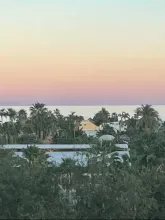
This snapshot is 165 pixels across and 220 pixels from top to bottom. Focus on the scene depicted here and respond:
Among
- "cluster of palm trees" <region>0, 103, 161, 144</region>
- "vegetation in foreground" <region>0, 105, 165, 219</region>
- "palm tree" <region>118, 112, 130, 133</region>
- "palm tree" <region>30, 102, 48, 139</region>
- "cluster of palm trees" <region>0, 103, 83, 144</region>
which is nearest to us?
"vegetation in foreground" <region>0, 105, 165, 219</region>

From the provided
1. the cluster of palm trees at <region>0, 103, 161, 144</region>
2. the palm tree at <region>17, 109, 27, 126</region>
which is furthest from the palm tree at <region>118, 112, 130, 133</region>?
the palm tree at <region>17, 109, 27, 126</region>

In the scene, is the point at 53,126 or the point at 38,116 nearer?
the point at 53,126

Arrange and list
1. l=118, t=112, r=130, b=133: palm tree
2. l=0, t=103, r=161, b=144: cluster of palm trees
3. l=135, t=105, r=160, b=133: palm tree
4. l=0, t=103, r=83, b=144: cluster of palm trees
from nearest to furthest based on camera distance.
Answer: l=0, t=103, r=161, b=144: cluster of palm trees
l=135, t=105, r=160, b=133: palm tree
l=0, t=103, r=83, b=144: cluster of palm trees
l=118, t=112, r=130, b=133: palm tree

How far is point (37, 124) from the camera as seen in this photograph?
277 ft

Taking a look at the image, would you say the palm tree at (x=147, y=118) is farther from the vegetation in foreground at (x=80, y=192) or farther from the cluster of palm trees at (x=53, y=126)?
the vegetation in foreground at (x=80, y=192)


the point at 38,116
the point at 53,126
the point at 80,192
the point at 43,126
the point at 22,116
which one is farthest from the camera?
the point at 22,116

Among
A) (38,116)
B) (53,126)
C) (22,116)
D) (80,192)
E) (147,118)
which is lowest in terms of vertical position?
(80,192)

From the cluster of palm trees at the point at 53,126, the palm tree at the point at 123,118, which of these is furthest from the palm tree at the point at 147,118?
the palm tree at the point at 123,118

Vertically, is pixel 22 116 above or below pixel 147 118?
above

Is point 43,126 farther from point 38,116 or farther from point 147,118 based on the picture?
point 147,118

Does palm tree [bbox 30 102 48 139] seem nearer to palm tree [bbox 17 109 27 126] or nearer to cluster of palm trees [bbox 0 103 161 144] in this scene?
cluster of palm trees [bbox 0 103 161 144]

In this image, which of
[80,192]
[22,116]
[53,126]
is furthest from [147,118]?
[80,192]

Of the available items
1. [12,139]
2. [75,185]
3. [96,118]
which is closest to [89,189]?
[75,185]

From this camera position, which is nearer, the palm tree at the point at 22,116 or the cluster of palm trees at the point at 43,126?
the cluster of palm trees at the point at 43,126
